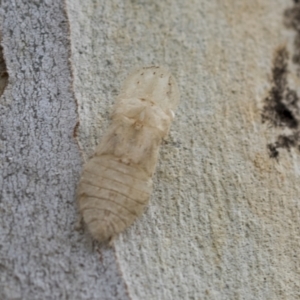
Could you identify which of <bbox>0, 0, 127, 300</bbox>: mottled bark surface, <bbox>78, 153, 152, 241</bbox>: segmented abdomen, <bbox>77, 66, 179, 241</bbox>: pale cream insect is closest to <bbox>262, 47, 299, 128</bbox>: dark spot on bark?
<bbox>77, 66, 179, 241</bbox>: pale cream insect

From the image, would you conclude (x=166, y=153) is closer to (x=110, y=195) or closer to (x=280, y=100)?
(x=110, y=195)

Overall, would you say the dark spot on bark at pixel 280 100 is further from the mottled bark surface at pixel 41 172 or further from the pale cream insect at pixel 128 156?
the mottled bark surface at pixel 41 172

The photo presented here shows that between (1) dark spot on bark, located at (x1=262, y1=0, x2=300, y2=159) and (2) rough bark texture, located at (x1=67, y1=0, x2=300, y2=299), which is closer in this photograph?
(2) rough bark texture, located at (x1=67, y1=0, x2=300, y2=299)

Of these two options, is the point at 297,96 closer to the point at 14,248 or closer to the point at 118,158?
the point at 118,158

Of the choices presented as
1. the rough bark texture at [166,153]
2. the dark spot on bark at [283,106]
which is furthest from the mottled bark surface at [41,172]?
the dark spot on bark at [283,106]

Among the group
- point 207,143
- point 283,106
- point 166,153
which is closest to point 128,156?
point 166,153

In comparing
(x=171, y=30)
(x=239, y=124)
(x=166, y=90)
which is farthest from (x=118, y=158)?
(x=171, y=30)

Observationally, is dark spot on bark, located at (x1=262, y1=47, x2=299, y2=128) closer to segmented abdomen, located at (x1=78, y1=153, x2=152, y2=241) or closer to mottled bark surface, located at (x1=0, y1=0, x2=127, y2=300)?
segmented abdomen, located at (x1=78, y1=153, x2=152, y2=241)
